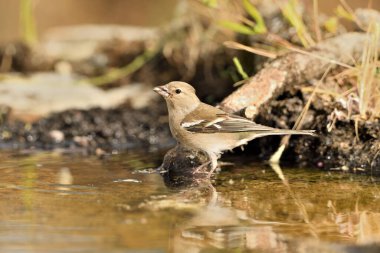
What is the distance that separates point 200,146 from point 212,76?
2966 mm

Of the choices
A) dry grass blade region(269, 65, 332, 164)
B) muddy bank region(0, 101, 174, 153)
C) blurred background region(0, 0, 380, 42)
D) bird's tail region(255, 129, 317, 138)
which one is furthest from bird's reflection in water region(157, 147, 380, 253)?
blurred background region(0, 0, 380, 42)

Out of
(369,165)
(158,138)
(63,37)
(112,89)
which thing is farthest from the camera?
(63,37)

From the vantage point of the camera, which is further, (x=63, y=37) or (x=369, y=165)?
(x=63, y=37)

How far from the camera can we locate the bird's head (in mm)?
6656

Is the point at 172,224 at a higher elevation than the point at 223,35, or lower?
lower

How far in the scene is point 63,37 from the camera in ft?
35.3

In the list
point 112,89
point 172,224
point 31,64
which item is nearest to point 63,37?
point 31,64

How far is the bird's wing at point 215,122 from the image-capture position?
6172 mm

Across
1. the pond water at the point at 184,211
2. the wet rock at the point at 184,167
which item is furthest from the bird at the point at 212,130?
the pond water at the point at 184,211

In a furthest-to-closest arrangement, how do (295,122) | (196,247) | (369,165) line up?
(295,122) < (369,165) < (196,247)

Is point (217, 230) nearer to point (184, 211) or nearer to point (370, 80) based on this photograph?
point (184, 211)

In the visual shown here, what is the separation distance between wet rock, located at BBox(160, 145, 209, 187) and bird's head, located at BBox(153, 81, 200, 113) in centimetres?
37

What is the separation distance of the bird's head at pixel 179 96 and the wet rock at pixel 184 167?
373 millimetres

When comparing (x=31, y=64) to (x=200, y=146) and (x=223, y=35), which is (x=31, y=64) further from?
(x=200, y=146)
